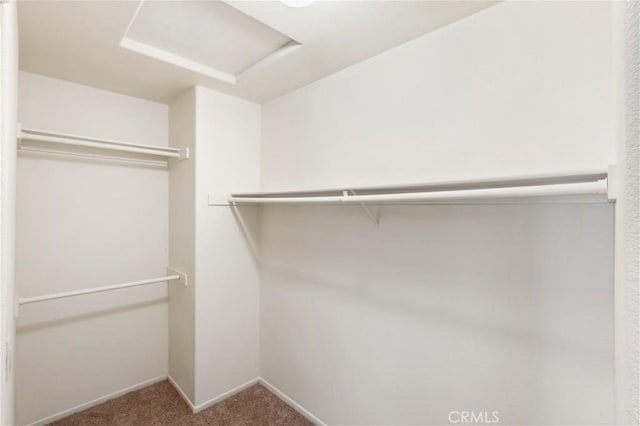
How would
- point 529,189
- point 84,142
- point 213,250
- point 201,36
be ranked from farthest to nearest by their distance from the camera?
point 213,250
point 84,142
point 201,36
point 529,189

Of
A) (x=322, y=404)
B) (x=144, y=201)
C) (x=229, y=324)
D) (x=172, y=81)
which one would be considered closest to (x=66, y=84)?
(x=172, y=81)

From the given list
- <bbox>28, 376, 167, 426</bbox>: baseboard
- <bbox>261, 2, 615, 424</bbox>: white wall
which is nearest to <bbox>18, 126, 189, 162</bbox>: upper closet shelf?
<bbox>261, 2, 615, 424</bbox>: white wall

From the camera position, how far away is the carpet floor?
2.03m

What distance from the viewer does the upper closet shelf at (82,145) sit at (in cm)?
171

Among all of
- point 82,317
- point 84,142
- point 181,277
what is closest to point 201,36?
point 84,142

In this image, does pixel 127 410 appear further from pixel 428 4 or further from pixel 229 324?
pixel 428 4

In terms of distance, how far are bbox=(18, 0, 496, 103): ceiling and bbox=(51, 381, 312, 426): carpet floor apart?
240cm

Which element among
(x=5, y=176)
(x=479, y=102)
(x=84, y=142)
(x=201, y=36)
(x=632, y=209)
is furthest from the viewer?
(x=84, y=142)

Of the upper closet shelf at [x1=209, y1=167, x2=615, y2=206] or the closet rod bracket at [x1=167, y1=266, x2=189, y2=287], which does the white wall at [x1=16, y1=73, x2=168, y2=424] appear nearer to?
the closet rod bracket at [x1=167, y1=266, x2=189, y2=287]

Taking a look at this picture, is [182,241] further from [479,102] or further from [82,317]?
[479,102]

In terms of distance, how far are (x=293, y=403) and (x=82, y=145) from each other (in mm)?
2383

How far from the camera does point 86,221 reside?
2.13m

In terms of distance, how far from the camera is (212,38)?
1662 mm

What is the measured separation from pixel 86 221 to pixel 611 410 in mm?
3067
